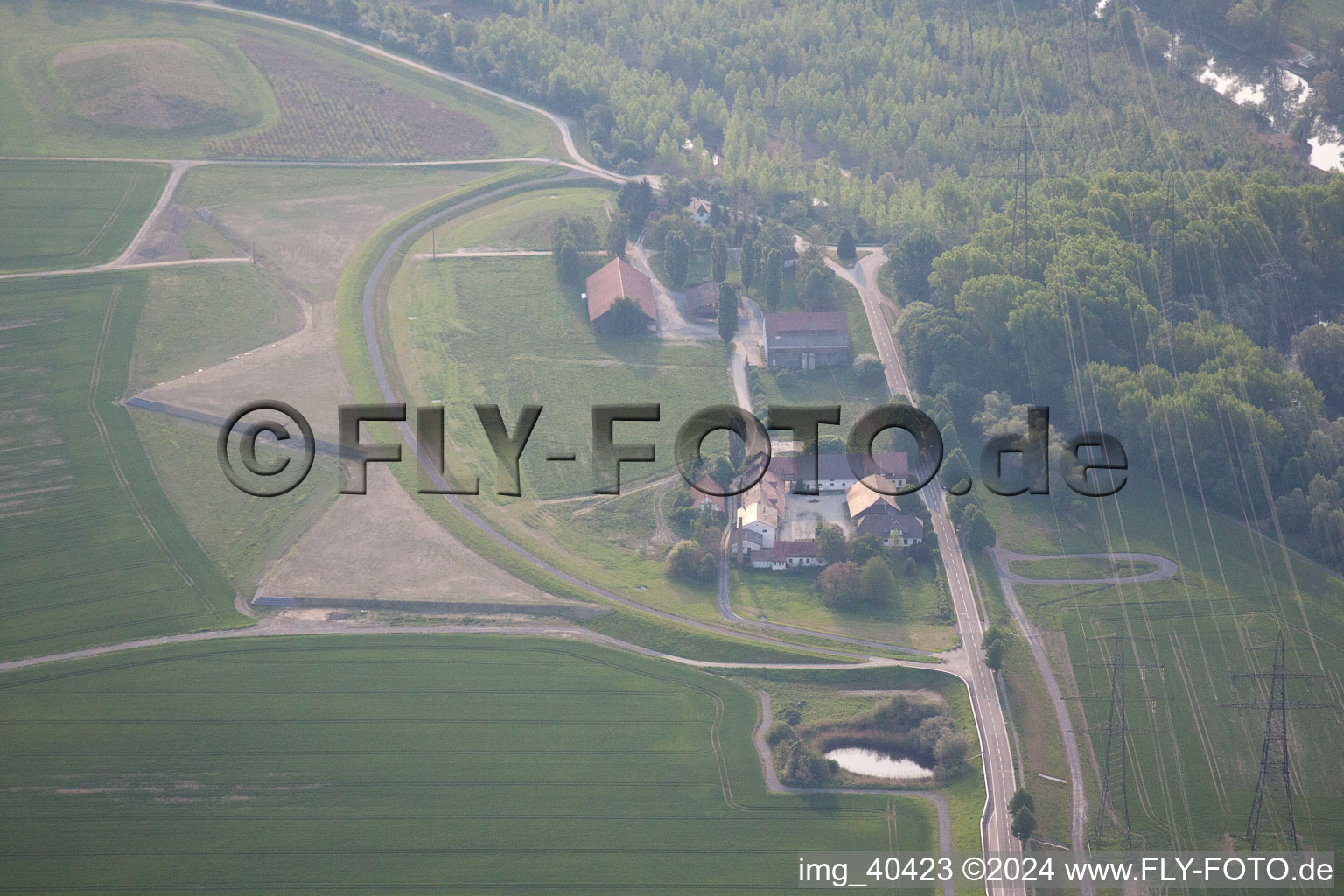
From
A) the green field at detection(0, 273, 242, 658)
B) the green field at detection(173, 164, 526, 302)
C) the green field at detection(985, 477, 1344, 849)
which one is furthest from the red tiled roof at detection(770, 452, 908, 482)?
the green field at detection(173, 164, 526, 302)

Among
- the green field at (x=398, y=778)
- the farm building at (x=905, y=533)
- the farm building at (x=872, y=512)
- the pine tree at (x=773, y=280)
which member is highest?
the pine tree at (x=773, y=280)

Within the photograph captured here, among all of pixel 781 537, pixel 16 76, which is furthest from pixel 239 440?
pixel 16 76

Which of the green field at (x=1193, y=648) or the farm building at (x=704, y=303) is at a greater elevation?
the farm building at (x=704, y=303)

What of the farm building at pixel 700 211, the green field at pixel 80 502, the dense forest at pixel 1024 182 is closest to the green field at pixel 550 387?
the farm building at pixel 700 211

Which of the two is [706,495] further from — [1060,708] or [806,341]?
[1060,708]

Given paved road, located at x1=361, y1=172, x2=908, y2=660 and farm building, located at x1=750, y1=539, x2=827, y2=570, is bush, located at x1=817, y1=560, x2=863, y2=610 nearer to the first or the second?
farm building, located at x1=750, y1=539, x2=827, y2=570

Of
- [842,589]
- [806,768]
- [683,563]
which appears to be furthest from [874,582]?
[806,768]

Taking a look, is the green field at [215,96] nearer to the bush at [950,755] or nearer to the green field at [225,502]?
the green field at [225,502]
